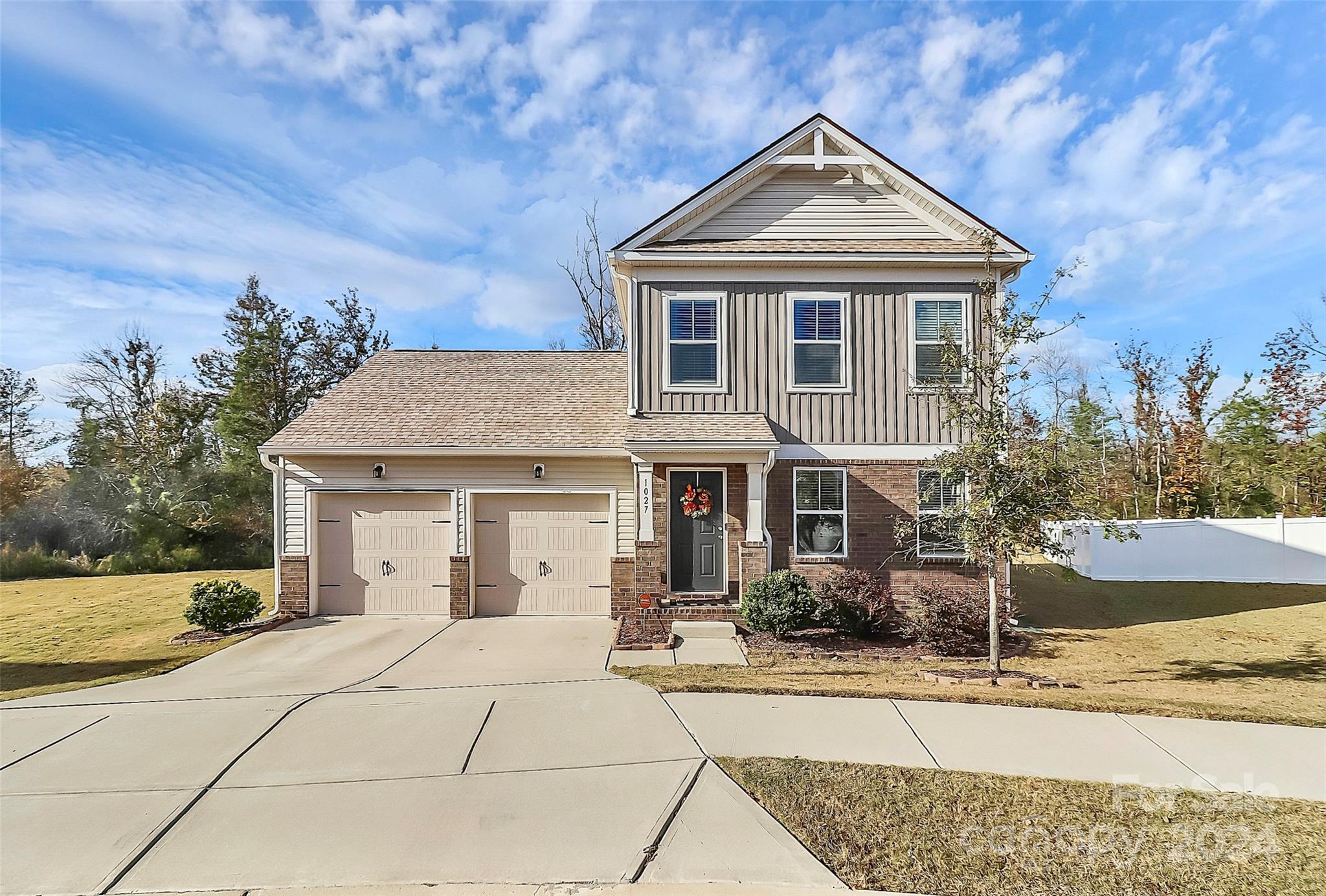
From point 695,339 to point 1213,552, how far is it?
44.2 ft

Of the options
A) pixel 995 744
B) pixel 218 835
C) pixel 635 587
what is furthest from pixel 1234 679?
pixel 218 835

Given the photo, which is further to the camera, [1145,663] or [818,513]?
[818,513]

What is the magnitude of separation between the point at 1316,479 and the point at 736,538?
56.4ft

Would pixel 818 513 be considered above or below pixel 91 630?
above

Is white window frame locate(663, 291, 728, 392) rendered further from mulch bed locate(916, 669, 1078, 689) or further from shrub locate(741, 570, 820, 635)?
mulch bed locate(916, 669, 1078, 689)

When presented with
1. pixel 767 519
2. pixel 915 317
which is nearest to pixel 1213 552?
pixel 915 317

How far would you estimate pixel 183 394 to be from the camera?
25328 mm

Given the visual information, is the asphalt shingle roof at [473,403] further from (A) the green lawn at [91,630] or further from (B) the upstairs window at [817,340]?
(A) the green lawn at [91,630]

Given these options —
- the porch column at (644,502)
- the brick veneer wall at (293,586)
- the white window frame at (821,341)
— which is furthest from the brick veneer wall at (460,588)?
the white window frame at (821,341)

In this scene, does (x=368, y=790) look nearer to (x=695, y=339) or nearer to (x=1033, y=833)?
(x=1033, y=833)

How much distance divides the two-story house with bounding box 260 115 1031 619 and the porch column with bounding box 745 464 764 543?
0.03 m

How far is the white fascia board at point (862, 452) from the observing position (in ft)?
38.0

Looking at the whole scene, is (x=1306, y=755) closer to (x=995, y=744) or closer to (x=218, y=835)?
(x=995, y=744)

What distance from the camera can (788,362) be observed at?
38.7 feet
